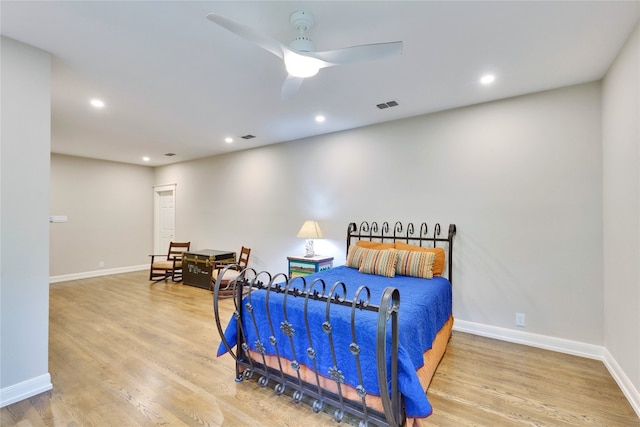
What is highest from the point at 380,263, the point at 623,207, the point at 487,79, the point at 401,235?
the point at 487,79

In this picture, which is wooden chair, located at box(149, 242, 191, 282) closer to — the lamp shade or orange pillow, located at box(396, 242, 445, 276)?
the lamp shade

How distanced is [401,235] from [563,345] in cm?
195

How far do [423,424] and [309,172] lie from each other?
3697 mm

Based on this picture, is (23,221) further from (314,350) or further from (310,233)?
(310,233)

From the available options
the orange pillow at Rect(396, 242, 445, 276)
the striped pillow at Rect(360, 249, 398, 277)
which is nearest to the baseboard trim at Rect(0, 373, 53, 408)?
the striped pillow at Rect(360, 249, 398, 277)

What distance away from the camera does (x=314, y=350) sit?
6.48 feet

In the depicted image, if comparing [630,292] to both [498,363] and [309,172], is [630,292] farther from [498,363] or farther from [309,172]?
[309,172]

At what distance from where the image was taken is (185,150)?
5859 millimetres

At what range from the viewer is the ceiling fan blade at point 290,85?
2155 millimetres

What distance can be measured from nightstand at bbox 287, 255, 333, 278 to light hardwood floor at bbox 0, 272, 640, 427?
56.1 inches

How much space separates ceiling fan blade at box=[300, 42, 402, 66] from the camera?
173 cm

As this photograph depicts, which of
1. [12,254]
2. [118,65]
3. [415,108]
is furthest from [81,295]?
[415,108]

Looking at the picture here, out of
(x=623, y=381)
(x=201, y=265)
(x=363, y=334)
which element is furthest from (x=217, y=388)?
(x=201, y=265)

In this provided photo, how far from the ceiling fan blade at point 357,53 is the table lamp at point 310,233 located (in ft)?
9.22
